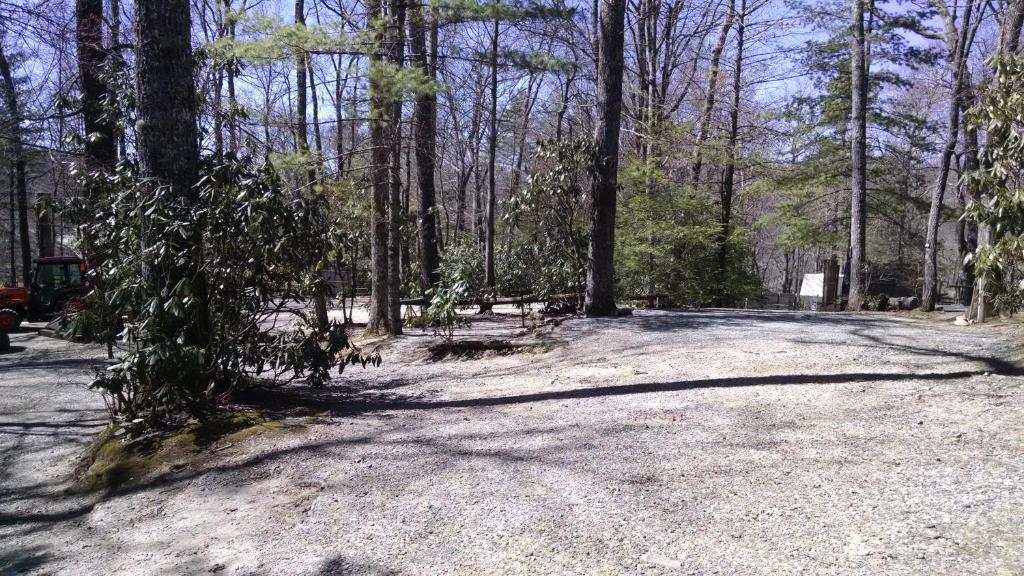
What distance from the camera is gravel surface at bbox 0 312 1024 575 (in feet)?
9.87

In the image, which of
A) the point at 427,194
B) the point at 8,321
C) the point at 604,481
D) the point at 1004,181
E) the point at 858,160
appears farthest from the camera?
the point at 427,194

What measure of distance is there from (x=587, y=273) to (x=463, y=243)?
42.1 feet

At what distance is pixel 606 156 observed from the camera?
1116 centimetres

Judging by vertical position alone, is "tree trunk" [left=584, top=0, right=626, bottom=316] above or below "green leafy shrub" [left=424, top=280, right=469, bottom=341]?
above

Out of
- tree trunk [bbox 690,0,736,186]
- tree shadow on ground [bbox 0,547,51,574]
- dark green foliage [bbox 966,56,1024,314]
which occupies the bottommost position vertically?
tree shadow on ground [bbox 0,547,51,574]

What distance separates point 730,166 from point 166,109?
1581 cm

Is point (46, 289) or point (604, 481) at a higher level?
point (46, 289)

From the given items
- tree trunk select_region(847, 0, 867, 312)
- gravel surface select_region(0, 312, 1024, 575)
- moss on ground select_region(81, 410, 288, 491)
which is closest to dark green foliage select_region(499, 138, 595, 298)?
gravel surface select_region(0, 312, 1024, 575)

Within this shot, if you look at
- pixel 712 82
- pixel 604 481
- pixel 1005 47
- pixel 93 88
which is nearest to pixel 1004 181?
pixel 604 481

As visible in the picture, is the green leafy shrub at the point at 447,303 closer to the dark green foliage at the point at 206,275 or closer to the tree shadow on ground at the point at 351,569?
the dark green foliage at the point at 206,275

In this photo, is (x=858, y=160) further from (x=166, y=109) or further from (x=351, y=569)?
(x=351, y=569)

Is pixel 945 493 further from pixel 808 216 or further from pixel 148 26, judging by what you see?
pixel 808 216

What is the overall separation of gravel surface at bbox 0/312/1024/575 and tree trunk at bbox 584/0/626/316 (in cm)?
453

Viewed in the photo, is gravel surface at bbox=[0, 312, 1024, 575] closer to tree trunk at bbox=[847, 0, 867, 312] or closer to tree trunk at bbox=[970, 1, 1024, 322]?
tree trunk at bbox=[970, 1, 1024, 322]
